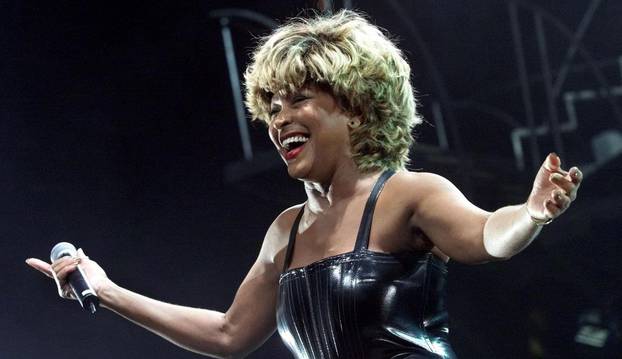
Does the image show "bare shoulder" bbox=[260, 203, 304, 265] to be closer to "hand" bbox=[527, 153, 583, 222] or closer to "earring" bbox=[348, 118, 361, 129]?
"earring" bbox=[348, 118, 361, 129]

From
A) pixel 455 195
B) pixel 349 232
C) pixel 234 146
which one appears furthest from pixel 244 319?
A: pixel 234 146

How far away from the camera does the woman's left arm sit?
120cm

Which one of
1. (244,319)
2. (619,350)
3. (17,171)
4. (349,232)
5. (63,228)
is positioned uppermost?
(17,171)

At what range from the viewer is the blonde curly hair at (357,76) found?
1619 millimetres

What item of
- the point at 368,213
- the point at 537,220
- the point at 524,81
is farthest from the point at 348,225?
the point at 524,81

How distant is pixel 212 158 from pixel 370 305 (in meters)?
1.58

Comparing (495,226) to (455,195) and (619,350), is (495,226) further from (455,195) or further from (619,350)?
(619,350)

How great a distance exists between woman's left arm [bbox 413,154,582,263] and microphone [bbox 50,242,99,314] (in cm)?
64

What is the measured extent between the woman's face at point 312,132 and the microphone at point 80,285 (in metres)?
0.46

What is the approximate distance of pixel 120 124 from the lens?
2.96 meters

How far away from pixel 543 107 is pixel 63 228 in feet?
4.96

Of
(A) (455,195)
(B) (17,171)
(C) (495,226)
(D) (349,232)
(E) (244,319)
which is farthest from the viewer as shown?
(B) (17,171)

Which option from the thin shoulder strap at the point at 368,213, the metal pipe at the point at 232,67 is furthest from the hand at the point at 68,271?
Answer: the metal pipe at the point at 232,67

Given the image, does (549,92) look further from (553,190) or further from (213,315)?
(553,190)
